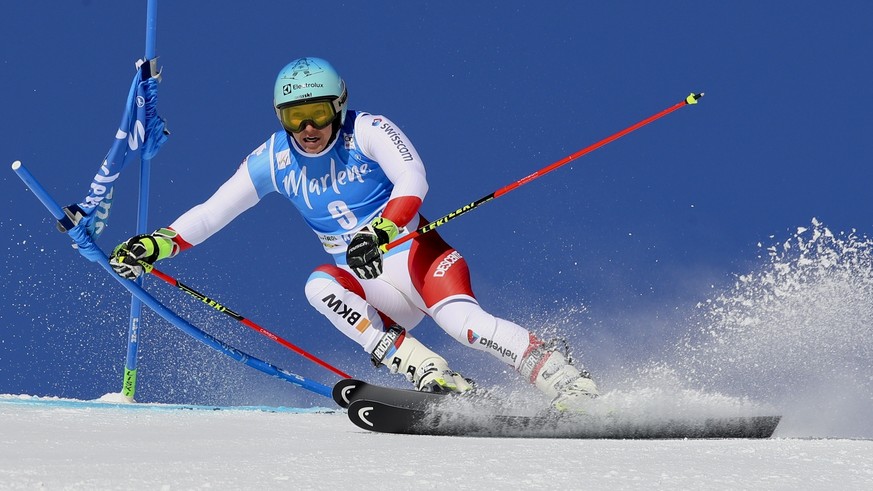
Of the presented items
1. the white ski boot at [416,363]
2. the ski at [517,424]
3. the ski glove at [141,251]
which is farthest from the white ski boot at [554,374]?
the ski glove at [141,251]

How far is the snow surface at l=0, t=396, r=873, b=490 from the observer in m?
2.55

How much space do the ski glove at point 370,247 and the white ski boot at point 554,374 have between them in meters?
0.68

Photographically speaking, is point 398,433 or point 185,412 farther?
point 185,412

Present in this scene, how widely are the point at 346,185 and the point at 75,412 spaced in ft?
4.93

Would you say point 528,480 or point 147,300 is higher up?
point 147,300

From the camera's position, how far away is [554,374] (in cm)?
417

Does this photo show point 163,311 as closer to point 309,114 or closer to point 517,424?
point 309,114

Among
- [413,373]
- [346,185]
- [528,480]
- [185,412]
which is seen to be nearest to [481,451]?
[528,480]

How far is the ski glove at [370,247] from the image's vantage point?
409cm

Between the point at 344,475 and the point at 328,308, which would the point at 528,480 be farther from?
the point at 328,308

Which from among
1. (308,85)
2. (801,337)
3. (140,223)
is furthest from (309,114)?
(801,337)

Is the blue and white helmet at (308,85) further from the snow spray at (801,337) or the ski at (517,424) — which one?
the snow spray at (801,337)

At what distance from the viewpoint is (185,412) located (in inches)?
194

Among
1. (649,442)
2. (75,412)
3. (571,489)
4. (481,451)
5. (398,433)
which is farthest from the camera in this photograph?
(75,412)
